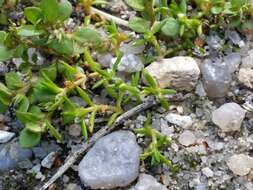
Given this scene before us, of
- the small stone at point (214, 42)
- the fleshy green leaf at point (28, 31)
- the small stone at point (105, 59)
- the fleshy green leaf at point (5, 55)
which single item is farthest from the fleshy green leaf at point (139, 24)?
the fleshy green leaf at point (5, 55)

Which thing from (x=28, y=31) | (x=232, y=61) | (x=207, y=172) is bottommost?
(x=207, y=172)

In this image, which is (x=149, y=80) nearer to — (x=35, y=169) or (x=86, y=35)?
(x=86, y=35)

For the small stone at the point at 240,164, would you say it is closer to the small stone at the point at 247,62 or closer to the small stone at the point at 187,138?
the small stone at the point at 187,138

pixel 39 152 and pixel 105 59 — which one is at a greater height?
pixel 105 59

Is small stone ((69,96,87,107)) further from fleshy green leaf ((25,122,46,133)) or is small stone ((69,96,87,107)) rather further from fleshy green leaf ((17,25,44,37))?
fleshy green leaf ((17,25,44,37))

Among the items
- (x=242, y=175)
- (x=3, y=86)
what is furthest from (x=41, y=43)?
(x=242, y=175)

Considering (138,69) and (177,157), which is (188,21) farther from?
(177,157)

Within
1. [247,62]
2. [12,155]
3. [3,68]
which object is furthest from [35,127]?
[247,62]
